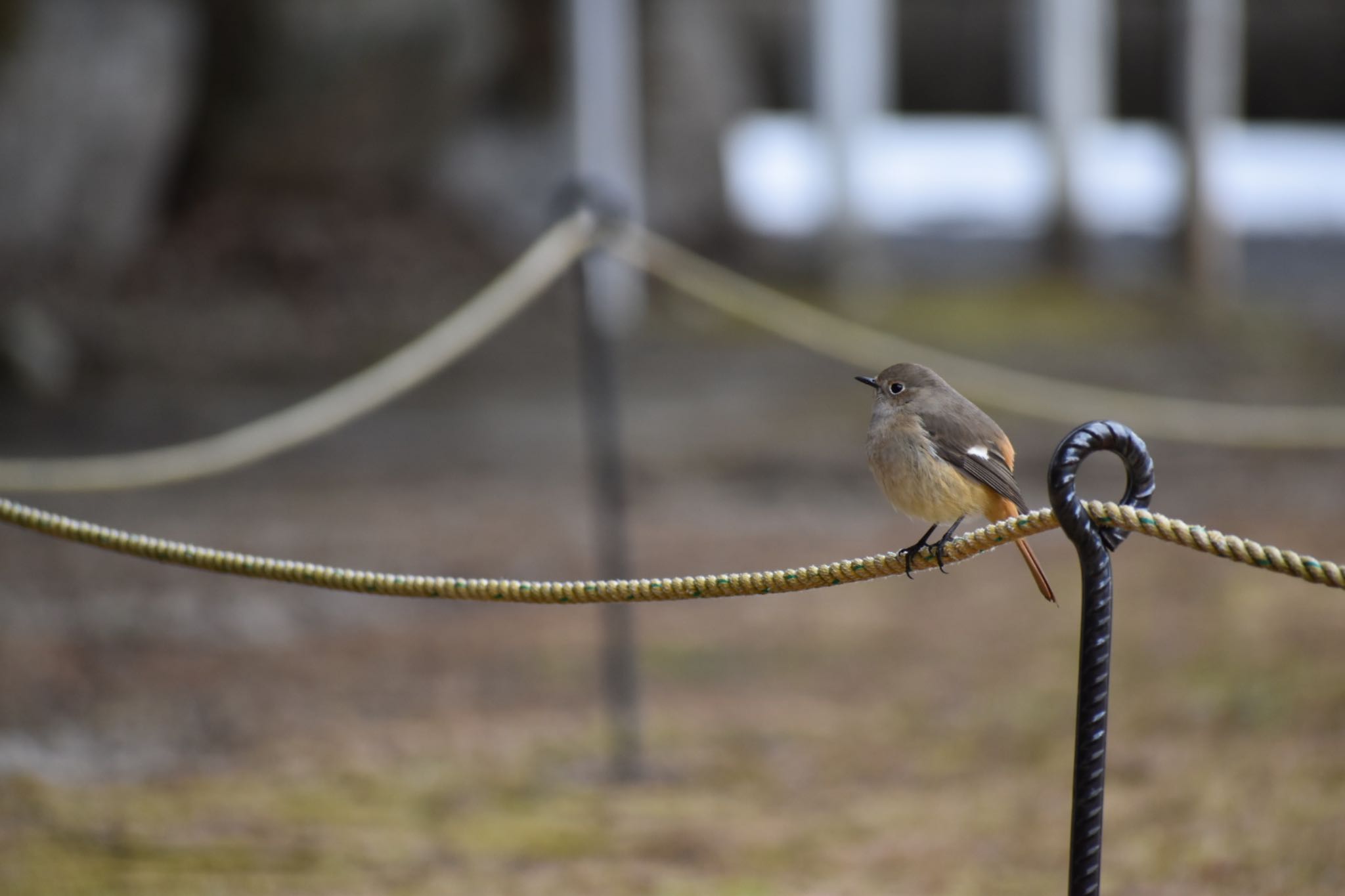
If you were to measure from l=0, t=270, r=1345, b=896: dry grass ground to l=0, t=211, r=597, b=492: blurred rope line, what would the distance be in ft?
2.86

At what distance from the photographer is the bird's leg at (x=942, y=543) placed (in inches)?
73.3

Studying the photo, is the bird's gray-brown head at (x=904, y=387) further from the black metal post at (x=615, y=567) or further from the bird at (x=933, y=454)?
the black metal post at (x=615, y=567)

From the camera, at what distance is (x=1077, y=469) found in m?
1.53

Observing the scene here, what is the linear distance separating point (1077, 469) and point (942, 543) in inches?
17.8

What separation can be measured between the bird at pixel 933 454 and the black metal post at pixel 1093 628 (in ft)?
1.14

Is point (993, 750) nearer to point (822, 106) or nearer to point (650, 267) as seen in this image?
point (650, 267)

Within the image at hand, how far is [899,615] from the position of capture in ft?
19.0

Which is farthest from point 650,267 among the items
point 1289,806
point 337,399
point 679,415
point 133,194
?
point 133,194

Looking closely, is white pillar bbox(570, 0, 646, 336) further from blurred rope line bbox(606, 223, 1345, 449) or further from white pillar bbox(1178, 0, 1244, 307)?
white pillar bbox(1178, 0, 1244, 307)

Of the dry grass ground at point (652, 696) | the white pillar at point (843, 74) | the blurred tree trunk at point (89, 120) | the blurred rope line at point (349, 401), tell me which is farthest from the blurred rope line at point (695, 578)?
the white pillar at point (843, 74)

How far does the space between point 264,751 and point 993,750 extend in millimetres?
2166

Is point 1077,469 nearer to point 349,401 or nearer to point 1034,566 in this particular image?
point 1034,566

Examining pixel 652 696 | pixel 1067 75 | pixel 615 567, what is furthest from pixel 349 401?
pixel 1067 75

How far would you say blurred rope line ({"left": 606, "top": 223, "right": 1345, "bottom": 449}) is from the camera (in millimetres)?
4129
